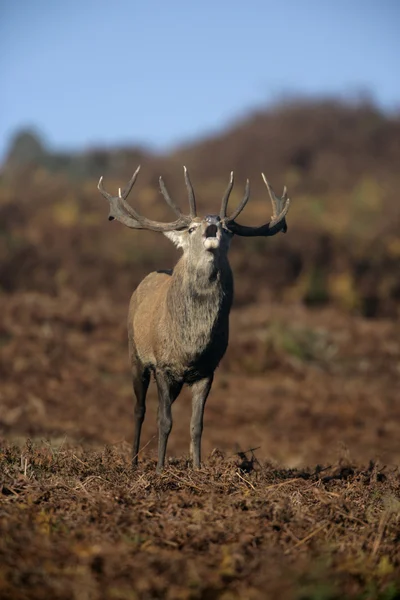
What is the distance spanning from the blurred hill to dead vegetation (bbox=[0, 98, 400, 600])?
96 mm

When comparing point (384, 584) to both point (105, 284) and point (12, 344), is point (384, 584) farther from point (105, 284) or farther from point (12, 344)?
point (105, 284)

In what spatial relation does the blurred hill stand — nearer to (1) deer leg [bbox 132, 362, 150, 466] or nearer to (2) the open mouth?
(1) deer leg [bbox 132, 362, 150, 466]

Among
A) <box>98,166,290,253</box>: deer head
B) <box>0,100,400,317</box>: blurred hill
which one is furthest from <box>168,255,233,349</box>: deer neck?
<box>0,100,400,317</box>: blurred hill

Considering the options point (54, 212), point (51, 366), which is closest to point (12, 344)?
point (51, 366)

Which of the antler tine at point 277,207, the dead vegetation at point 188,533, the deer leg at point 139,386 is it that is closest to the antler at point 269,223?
the antler tine at point 277,207

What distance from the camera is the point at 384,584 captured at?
18.4 ft

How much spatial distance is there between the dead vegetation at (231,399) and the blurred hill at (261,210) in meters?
0.10

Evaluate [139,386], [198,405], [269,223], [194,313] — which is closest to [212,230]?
[194,313]

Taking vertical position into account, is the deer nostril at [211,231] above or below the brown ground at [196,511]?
above

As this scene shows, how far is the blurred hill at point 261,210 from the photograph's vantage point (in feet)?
87.6

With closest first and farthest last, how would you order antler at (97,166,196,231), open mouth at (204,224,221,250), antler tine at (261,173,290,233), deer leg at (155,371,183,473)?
open mouth at (204,224,221,250) < deer leg at (155,371,183,473) < antler at (97,166,196,231) < antler tine at (261,173,290,233)

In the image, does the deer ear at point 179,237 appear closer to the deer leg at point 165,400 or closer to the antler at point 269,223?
the antler at point 269,223

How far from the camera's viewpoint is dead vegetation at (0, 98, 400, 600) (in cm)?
559

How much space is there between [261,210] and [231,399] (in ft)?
57.0
